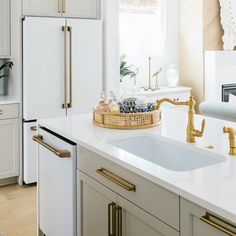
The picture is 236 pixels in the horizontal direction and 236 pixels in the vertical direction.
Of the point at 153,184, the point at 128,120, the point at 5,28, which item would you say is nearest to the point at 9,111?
the point at 5,28

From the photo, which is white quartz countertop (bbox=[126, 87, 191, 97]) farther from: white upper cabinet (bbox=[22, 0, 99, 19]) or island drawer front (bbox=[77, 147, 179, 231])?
island drawer front (bbox=[77, 147, 179, 231])

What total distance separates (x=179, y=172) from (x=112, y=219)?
1.36 ft

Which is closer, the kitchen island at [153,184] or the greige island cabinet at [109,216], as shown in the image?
the kitchen island at [153,184]

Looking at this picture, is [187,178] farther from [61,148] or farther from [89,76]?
[89,76]

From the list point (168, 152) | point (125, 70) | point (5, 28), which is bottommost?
point (168, 152)

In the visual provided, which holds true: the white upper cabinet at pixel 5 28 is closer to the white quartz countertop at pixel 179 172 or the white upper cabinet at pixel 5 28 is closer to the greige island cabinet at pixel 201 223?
the white quartz countertop at pixel 179 172

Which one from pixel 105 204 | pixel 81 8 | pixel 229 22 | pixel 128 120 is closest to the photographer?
pixel 105 204

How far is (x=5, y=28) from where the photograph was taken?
3756 mm

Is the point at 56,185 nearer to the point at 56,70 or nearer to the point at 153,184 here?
the point at 153,184

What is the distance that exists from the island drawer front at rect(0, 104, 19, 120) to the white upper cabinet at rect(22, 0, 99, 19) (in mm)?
871

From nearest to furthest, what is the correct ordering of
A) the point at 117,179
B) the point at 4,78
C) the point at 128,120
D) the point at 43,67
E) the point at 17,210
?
the point at 117,179 < the point at 128,120 < the point at 17,210 < the point at 43,67 < the point at 4,78

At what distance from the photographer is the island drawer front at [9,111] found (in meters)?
3.58

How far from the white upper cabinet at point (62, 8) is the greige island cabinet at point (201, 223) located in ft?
9.42

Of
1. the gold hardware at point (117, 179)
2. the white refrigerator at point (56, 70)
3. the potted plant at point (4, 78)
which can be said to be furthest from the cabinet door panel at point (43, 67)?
the gold hardware at point (117, 179)
